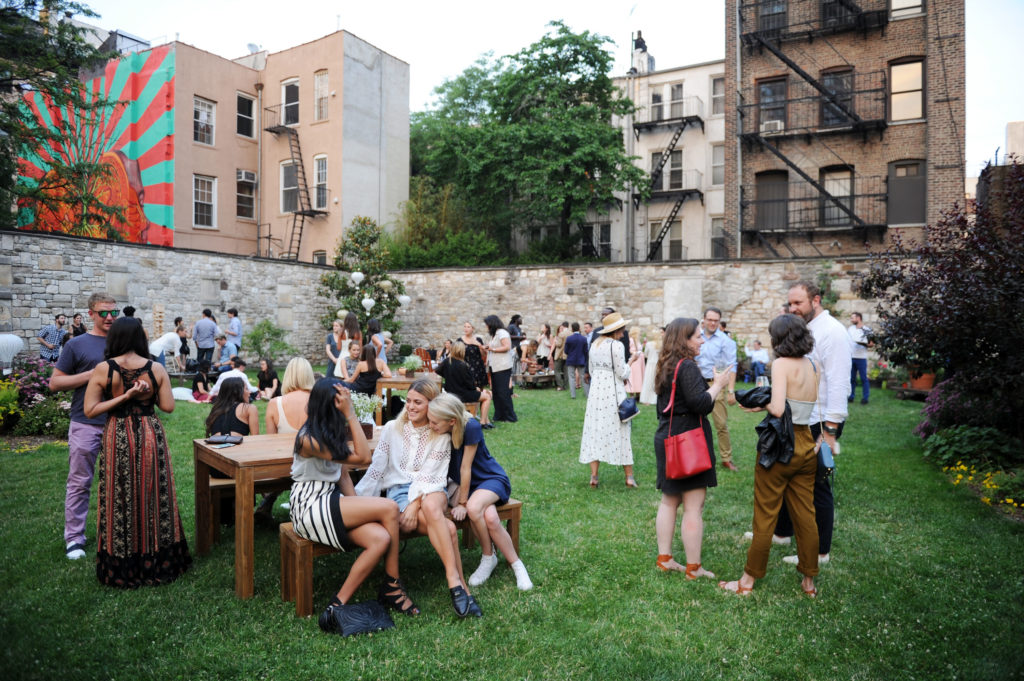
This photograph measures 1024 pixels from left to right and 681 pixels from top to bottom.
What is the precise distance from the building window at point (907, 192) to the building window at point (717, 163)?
7438 mm

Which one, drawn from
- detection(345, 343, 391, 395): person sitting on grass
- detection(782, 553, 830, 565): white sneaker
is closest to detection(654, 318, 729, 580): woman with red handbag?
detection(782, 553, 830, 565): white sneaker

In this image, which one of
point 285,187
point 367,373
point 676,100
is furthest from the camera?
point 676,100

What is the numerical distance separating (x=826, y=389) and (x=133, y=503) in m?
4.65

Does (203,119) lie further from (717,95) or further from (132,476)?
(132,476)

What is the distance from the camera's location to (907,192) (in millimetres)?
21438

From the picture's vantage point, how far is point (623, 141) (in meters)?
28.7

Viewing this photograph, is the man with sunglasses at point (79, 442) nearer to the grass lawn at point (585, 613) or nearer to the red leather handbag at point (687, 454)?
the grass lawn at point (585, 613)

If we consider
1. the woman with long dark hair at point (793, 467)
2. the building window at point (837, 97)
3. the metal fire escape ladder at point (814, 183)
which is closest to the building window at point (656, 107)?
the metal fire escape ladder at point (814, 183)

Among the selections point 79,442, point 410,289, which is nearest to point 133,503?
point 79,442

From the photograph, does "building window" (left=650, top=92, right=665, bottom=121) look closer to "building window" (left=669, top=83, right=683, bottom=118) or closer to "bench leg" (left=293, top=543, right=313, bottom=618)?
"building window" (left=669, top=83, right=683, bottom=118)

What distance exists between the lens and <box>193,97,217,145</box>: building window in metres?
24.7

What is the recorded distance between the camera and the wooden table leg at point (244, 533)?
3.97 m

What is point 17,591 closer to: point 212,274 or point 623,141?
point 212,274

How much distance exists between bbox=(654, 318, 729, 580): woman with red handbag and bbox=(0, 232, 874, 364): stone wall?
1370cm
